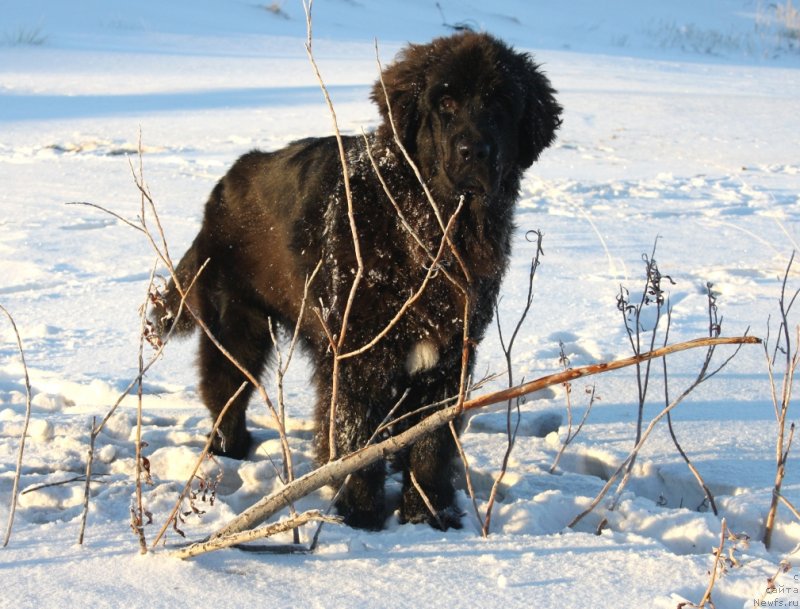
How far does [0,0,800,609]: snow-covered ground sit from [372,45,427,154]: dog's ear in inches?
21.5

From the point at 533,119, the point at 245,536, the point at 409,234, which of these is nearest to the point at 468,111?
the point at 533,119

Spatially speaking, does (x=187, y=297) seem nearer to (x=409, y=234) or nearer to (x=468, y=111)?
(x=409, y=234)

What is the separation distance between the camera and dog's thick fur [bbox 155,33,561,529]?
326 centimetres

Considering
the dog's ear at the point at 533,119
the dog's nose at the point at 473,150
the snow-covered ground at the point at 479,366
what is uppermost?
the dog's ear at the point at 533,119

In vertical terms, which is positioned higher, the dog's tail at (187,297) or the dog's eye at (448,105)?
the dog's eye at (448,105)

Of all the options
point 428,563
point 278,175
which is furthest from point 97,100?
point 428,563

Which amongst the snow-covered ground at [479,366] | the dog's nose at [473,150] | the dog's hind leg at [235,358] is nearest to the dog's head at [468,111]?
the dog's nose at [473,150]

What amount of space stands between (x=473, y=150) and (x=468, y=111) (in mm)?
261

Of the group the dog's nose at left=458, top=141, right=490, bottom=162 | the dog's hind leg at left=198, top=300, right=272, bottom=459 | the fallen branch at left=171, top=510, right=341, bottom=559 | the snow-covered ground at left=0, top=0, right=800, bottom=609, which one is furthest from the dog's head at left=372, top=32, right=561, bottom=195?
the fallen branch at left=171, top=510, right=341, bottom=559

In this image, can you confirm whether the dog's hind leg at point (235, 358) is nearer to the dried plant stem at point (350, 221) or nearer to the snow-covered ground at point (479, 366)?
the snow-covered ground at point (479, 366)

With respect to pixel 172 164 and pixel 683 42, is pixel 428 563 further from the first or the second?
pixel 683 42

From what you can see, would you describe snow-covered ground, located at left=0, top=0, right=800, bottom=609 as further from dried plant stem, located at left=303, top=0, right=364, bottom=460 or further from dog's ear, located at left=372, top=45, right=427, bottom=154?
dog's ear, located at left=372, top=45, right=427, bottom=154

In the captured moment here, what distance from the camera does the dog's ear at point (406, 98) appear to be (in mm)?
3520

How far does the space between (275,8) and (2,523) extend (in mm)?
24055
